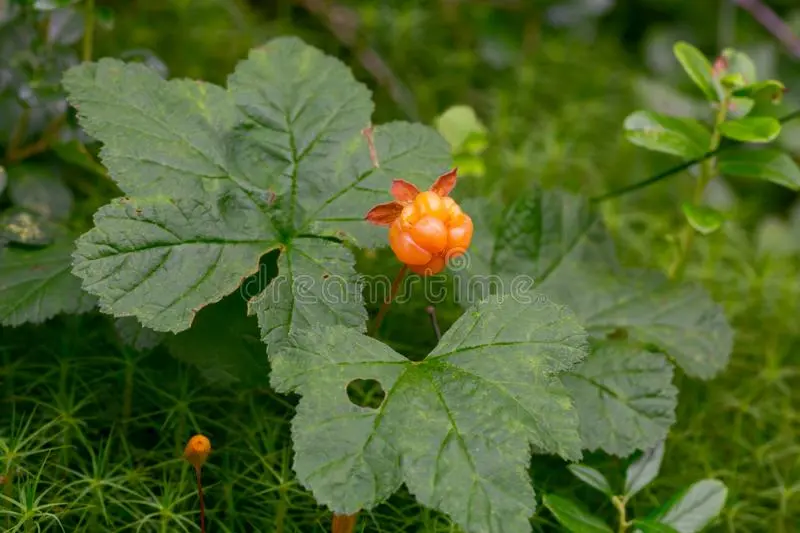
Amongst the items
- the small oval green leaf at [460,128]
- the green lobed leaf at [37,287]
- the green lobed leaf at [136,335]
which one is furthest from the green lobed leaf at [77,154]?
the small oval green leaf at [460,128]

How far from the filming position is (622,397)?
1.41 metres

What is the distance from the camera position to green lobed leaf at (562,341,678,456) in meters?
1.37

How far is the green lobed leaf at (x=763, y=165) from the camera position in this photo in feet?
4.95

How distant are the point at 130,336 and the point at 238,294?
18cm

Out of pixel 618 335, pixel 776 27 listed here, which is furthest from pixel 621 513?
pixel 776 27

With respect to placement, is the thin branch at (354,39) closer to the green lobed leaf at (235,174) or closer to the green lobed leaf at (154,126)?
the green lobed leaf at (235,174)

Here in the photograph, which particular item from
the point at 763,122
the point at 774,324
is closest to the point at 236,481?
the point at 763,122

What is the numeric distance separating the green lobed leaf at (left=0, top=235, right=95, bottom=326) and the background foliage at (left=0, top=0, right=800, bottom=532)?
1 cm

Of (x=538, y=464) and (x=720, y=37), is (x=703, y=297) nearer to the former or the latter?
(x=538, y=464)

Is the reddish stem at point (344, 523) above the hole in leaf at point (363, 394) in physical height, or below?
above

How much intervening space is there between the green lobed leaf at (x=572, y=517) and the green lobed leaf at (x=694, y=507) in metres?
0.09

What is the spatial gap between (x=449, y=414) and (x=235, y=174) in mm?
523

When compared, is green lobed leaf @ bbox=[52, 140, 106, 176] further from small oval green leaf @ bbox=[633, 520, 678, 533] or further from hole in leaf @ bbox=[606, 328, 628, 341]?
small oval green leaf @ bbox=[633, 520, 678, 533]

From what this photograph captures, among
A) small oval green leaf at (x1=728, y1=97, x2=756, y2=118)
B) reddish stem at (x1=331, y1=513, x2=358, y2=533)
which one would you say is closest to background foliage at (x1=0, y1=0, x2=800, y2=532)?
reddish stem at (x1=331, y1=513, x2=358, y2=533)
